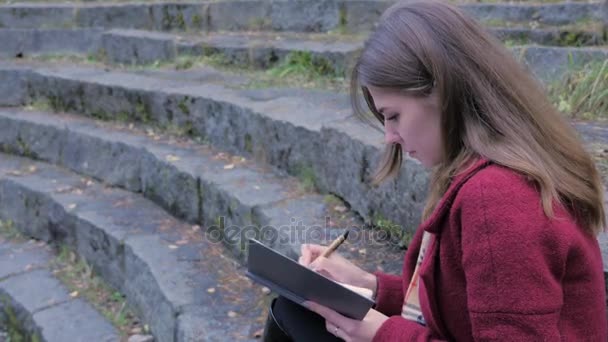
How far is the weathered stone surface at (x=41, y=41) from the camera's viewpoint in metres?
6.22

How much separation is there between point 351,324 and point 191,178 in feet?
6.61

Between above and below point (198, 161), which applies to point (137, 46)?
above

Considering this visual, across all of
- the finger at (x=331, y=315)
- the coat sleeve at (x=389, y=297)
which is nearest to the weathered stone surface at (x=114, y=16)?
the coat sleeve at (x=389, y=297)

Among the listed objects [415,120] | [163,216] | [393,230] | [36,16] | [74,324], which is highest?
[415,120]

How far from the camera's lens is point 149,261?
9.80 ft

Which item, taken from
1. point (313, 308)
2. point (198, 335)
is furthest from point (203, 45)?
point (313, 308)

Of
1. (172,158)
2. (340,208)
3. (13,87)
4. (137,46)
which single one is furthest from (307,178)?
(13,87)

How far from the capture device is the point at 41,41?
6305 millimetres

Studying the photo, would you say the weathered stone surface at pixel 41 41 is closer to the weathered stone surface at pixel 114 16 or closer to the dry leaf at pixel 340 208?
the weathered stone surface at pixel 114 16

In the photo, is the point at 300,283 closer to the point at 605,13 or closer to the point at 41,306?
the point at 41,306

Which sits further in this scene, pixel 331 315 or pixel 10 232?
pixel 10 232

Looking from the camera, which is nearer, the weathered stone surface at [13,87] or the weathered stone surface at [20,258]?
the weathered stone surface at [20,258]

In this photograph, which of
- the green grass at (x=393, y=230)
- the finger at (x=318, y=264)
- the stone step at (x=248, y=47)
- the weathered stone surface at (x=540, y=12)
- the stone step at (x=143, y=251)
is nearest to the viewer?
the finger at (x=318, y=264)

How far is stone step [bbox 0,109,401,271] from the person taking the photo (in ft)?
8.87
